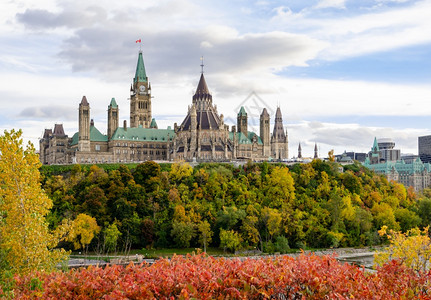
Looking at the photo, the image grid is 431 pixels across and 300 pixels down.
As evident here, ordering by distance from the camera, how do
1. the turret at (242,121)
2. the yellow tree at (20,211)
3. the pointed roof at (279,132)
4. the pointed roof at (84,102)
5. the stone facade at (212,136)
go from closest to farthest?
the yellow tree at (20,211) < the stone facade at (212,136) < the pointed roof at (84,102) < the turret at (242,121) < the pointed roof at (279,132)

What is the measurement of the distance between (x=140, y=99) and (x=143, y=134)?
19127 mm

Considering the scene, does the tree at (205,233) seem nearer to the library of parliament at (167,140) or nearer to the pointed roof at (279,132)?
the library of parliament at (167,140)

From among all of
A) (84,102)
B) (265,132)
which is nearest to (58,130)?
(84,102)

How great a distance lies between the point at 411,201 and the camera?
100812 millimetres

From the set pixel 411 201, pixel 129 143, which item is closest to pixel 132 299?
pixel 411 201

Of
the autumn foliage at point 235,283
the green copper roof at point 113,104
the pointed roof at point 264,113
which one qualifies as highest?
the green copper roof at point 113,104

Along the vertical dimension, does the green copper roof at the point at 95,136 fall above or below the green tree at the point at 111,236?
above

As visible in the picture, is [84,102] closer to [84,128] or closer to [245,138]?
[84,128]

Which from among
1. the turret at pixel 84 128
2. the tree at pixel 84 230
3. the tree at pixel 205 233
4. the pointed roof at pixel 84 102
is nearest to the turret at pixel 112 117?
the turret at pixel 84 128

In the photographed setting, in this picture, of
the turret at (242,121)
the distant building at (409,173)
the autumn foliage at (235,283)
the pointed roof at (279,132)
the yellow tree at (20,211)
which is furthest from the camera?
the distant building at (409,173)

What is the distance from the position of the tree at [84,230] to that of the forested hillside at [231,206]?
160cm

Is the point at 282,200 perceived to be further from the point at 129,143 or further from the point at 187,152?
the point at 129,143

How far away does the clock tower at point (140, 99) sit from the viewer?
143500mm

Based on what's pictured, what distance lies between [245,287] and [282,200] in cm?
6465
